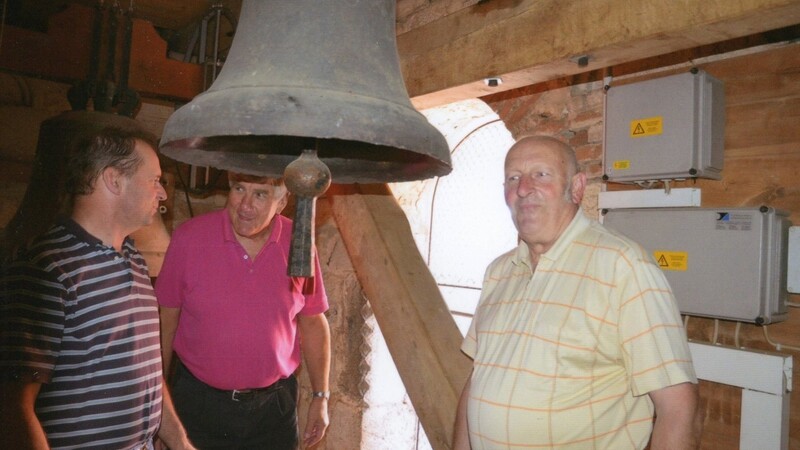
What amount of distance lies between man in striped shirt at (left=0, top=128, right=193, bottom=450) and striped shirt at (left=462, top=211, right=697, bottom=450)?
3.45 feet

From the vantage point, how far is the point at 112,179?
1.83m

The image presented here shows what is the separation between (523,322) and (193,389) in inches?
57.8

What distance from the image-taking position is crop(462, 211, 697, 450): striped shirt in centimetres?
146

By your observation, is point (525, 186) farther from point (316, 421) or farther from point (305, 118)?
point (316, 421)

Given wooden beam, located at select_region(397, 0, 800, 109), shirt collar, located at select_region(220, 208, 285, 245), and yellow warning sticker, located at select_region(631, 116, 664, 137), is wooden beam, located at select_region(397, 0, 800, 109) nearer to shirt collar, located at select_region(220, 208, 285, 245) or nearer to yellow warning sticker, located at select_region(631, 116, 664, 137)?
yellow warning sticker, located at select_region(631, 116, 664, 137)

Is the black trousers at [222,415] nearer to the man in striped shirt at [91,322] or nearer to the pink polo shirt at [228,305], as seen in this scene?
the pink polo shirt at [228,305]

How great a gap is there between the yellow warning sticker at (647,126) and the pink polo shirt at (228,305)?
4.76ft

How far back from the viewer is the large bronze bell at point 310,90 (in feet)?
2.74

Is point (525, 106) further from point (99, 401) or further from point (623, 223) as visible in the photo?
point (99, 401)

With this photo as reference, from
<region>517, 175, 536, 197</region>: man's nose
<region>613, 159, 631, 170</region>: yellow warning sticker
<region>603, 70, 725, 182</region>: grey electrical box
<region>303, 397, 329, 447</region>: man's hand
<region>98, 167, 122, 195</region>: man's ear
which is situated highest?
<region>603, 70, 725, 182</region>: grey electrical box

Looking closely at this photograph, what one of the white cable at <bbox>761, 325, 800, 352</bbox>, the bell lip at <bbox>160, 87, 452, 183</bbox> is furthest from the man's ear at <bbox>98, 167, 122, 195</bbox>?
the white cable at <bbox>761, 325, 800, 352</bbox>

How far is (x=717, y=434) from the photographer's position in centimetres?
210

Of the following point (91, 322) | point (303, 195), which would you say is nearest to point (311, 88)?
point (303, 195)

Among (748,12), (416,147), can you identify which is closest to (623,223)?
(748,12)
